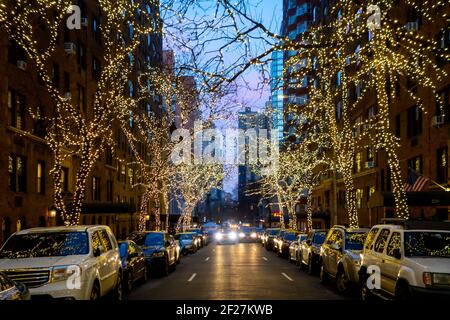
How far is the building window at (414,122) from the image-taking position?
31812 millimetres

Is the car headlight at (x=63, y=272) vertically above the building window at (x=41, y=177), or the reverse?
the building window at (x=41, y=177)

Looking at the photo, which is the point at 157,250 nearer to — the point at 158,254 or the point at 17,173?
the point at 158,254

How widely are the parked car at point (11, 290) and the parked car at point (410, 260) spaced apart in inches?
253

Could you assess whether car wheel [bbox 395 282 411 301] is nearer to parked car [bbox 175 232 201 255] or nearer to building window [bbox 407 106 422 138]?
building window [bbox 407 106 422 138]

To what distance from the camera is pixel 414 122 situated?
3300cm

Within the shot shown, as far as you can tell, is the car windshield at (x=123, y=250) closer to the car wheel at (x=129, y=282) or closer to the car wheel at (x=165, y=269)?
the car wheel at (x=129, y=282)

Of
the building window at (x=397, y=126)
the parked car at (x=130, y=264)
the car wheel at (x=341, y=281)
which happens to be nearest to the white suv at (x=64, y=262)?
the parked car at (x=130, y=264)

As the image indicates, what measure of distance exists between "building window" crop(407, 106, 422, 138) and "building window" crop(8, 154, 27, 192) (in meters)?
21.4

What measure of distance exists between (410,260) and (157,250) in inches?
492

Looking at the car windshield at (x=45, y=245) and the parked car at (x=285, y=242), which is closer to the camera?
the car windshield at (x=45, y=245)

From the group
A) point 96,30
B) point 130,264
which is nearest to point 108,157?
point 96,30

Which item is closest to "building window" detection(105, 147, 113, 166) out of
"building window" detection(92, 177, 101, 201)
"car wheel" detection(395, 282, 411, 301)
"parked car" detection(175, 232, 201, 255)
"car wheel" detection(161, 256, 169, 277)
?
"building window" detection(92, 177, 101, 201)

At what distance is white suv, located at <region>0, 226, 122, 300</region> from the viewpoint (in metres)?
10.5
